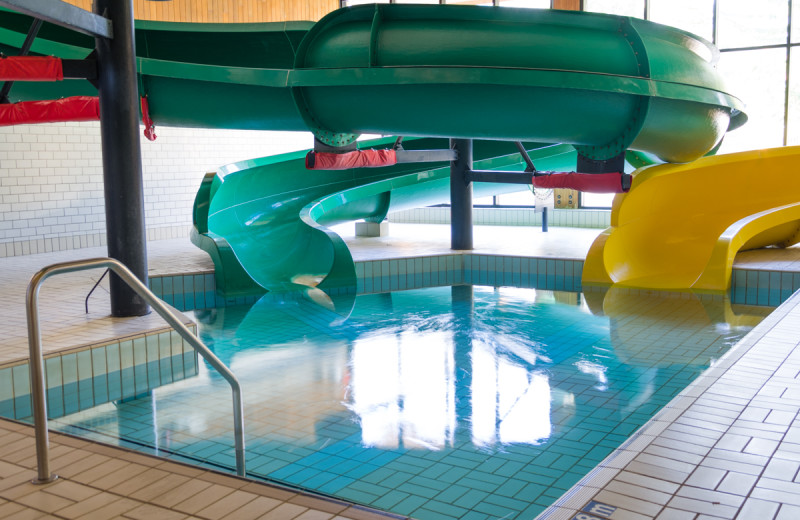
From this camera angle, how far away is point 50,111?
5.18 m

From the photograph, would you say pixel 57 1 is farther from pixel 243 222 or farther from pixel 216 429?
pixel 243 222

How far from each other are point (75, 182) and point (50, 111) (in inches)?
189

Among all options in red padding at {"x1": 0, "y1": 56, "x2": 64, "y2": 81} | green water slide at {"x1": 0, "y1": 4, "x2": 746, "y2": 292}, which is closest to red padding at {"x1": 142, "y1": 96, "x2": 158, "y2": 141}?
green water slide at {"x1": 0, "y1": 4, "x2": 746, "y2": 292}

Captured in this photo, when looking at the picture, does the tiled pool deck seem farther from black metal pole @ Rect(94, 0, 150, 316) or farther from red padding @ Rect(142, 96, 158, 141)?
red padding @ Rect(142, 96, 158, 141)

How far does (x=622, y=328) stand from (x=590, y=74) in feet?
6.84

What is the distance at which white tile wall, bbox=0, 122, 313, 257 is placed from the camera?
8969 mm

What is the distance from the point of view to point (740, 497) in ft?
6.66

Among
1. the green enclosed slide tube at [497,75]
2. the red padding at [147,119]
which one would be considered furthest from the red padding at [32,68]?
the green enclosed slide tube at [497,75]

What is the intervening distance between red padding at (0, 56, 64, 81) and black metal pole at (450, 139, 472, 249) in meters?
5.05

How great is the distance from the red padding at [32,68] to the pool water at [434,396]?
6.75ft

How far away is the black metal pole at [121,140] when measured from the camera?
4570 mm

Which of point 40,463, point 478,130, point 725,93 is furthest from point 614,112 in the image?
point 40,463

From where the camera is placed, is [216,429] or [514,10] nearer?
[216,429]

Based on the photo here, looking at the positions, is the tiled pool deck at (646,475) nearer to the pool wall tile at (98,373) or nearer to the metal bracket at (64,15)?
the pool wall tile at (98,373)
